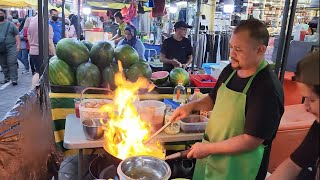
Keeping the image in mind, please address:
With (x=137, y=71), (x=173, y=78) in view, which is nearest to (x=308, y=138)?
(x=137, y=71)

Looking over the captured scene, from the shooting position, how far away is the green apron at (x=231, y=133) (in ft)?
6.51

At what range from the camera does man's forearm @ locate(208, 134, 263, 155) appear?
1.84 metres

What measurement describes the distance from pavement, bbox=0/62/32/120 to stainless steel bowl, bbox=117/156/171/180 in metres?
5.10

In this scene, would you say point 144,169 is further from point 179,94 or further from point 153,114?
point 179,94

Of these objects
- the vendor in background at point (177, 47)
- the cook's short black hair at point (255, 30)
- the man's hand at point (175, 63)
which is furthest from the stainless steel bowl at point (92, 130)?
the vendor in background at point (177, 47)

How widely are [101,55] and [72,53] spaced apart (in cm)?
32

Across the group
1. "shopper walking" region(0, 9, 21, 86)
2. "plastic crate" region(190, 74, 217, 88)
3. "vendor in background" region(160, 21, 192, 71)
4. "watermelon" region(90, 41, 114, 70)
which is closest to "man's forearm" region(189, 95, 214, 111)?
"plastic crate" region(190, 74, 217, 88)

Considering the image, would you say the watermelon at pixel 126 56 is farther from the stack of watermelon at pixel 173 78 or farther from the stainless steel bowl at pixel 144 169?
the stainless steel bowl at pixel 144 169

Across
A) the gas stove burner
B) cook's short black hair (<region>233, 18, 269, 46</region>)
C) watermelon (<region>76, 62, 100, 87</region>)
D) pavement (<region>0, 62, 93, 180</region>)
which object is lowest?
pavement (<region>0, 62, 93, 180</region>)

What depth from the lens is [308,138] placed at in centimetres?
121

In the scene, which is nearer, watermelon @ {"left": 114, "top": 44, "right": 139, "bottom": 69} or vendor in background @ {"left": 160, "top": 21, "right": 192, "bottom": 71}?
watermelon @ {"left": 114, "top": 44, "right": 139, "bottom": 69}

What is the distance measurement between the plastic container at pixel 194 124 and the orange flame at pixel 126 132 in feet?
1.18

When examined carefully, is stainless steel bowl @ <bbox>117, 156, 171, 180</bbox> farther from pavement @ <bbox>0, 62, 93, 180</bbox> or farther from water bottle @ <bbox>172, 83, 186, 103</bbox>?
pavement @ <bbox>0, 62, 93, 180</bbox>

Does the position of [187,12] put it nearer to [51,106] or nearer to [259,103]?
[51,106]
